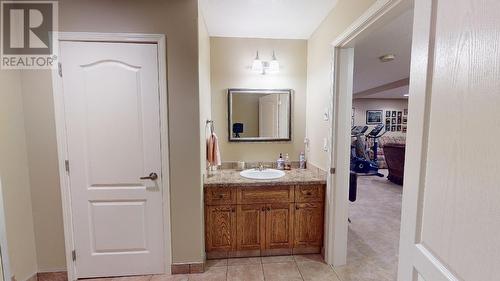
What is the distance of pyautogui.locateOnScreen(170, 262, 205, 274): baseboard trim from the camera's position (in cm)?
206

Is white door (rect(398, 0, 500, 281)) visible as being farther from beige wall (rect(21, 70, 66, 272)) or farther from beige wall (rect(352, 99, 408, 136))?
beige wall (rect(352, 99, 408, 136))

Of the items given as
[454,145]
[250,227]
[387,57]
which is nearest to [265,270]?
[250,227]

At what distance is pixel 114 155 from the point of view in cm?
194

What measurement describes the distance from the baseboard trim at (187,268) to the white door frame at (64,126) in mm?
111

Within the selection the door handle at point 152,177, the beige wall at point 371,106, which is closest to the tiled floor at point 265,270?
the door handle at point 152,177

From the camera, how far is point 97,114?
190 cm

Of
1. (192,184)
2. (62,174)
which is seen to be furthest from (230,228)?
(62,174)

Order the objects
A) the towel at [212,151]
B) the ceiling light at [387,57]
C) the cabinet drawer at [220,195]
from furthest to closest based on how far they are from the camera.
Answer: the ceiling light at [387,57] < the towel at [212,151] < the cabinet drawer at [220,195]

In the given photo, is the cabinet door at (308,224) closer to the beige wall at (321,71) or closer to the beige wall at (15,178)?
the beige wall at (321,71)

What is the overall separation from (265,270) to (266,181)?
2.72ft

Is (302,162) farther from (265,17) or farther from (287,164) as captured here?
(265,17)

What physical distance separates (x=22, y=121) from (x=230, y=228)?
199 cm

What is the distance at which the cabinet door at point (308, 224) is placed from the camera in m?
2.30

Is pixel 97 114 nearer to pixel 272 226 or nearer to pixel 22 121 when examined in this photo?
pixel 22 121
